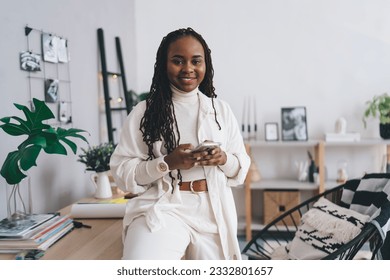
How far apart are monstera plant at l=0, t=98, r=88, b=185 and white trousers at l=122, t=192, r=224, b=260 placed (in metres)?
0.41

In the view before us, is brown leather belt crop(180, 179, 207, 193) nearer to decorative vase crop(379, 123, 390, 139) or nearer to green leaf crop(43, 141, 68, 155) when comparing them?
green leaf crop(43, 141, 68, 155)

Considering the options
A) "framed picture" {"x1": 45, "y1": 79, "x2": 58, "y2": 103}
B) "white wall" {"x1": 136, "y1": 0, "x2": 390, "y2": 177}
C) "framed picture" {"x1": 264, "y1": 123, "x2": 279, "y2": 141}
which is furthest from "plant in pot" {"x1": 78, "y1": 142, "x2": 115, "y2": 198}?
"framed picture" {"x1": 264, "y1": 123, "x2": 279, "y2": 141}

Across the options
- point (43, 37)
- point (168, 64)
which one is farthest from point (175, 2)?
point (168, 64)

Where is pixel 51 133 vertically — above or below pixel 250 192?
above

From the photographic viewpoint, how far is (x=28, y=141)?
1.22 metres

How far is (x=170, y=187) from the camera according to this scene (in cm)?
104

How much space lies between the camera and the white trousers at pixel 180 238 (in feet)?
3.19

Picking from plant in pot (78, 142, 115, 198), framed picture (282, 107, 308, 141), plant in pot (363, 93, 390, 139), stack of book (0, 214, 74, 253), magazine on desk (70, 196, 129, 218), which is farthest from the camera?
framed picture (282, 107, 308, 141)

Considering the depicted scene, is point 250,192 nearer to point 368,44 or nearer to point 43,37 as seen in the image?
point 368,44

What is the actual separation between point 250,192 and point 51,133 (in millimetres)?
1819

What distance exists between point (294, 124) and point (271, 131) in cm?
17

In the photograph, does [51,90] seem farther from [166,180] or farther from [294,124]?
[294,124]

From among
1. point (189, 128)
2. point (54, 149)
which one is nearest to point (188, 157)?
point (189, 128)

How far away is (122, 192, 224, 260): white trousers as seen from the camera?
0.97 m
